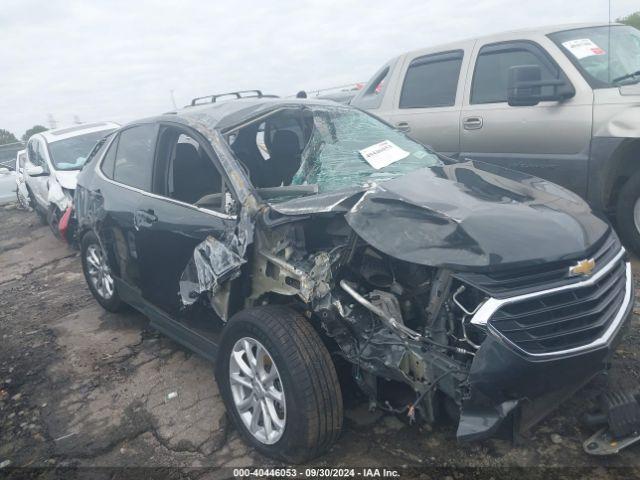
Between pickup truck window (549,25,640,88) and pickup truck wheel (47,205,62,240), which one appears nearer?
pickup truck window (549,25,640,88)

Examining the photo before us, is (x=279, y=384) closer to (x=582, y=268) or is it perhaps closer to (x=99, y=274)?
(x=582, y=268)

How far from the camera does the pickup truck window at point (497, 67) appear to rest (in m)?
5.00

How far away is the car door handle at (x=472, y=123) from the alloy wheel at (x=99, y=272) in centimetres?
368

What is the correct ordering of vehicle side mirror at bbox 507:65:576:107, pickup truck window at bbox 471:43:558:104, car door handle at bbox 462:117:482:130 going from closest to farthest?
vehicle side mirror at bbox 507:65:576:107
pickup truck window at bbox 471:43:558:104
car door handle at bbox 462:117:482:130

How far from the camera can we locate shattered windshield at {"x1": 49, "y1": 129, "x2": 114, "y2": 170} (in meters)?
7.82

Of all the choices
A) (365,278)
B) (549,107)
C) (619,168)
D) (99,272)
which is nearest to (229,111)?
(365,278)

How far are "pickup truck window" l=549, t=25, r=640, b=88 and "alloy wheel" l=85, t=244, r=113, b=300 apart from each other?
4506 millimetres

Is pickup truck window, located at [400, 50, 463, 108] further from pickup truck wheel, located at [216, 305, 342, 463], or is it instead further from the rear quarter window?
pickup truck wheel, located at [216, 305, 342, 463]

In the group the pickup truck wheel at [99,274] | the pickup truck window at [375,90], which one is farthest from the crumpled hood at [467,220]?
the pickup truck window at [375,90]

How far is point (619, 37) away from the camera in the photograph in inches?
199

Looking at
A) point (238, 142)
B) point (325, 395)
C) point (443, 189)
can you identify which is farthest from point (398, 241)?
point (238, 142)

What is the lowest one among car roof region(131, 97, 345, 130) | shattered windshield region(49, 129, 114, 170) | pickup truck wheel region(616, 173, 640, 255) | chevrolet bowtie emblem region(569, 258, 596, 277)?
pickup truck wheel region(616, 173, 640, 255)

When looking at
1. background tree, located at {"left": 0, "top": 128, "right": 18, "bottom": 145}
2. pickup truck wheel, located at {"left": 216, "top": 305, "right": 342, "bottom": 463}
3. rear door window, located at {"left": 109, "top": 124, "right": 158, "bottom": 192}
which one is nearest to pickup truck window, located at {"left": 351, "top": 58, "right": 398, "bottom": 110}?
rear door window, located at {"left": 109, "top": 124, "right": 158, "bottom": 192}

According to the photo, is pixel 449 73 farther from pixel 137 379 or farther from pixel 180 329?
pixel 137 379
